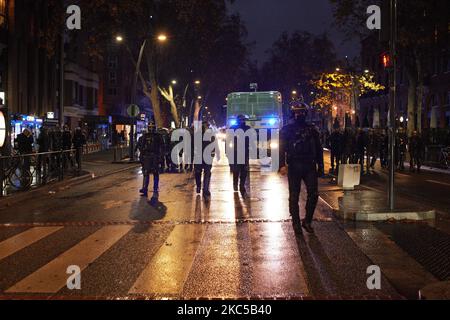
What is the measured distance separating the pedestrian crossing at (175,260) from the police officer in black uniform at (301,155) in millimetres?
667

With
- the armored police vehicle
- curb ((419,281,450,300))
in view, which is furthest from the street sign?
curb ((419,281,450,300))

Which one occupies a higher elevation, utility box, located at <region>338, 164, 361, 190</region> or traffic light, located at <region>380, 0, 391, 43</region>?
traffic light, located at <region>380, 0, 391, 43</region>

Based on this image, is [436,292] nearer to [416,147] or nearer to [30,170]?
[30,170]

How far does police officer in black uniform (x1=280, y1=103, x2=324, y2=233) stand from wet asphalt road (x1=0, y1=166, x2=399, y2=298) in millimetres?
625

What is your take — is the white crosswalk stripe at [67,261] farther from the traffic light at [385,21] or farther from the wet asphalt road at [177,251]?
the traffic light at [385,21]

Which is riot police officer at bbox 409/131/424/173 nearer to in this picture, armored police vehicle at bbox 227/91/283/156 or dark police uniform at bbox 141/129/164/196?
armored police vehicle at bbox 227/91/283/156

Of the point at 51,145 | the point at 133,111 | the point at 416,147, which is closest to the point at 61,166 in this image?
the point at 51,145

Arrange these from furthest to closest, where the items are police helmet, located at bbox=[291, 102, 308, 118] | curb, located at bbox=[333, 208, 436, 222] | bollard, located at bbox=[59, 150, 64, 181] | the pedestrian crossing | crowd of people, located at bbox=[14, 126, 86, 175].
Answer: bollard, located at bbox=[59, 150, 64, 181]
crowd of people, located at bbox=[14, 126, 86, 175]
curb, located at bbox=[333, 208, 436, 222]
police helmet, located at bbox=[291, 102, 308, 118]
the pedestrian crossing

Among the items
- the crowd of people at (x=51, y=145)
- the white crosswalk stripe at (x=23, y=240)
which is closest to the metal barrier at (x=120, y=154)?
the crowd of people at (x=51, y=145)

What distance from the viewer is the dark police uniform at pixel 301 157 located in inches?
352

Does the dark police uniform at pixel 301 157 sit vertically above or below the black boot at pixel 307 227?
above

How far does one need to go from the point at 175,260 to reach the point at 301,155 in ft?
9.13

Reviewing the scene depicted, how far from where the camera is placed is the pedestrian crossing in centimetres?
604

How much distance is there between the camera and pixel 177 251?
25.9 ft
